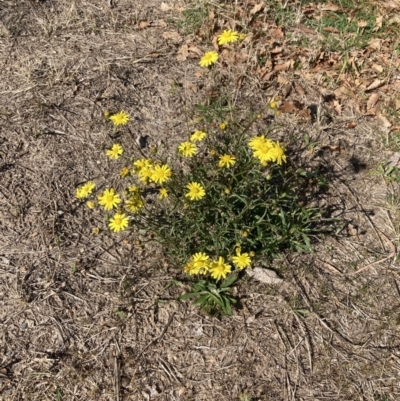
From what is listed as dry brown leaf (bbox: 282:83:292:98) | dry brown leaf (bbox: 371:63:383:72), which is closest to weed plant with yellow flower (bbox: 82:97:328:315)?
dry brown leaf (bbox: 282:83:292:98)

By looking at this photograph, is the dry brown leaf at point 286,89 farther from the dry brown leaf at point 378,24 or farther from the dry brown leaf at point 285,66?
the dry brown leaf at point 378,24

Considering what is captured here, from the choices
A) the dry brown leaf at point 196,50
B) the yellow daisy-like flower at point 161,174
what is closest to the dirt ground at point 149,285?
the dry brown leaf at point 196,50

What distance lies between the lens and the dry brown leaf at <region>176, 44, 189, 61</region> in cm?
434

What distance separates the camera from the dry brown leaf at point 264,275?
3.06 metres

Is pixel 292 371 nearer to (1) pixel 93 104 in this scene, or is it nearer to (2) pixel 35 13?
(1) pixel 93 104

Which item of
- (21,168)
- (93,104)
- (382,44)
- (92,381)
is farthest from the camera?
(382,44)

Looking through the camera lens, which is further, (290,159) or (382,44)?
(382,44)

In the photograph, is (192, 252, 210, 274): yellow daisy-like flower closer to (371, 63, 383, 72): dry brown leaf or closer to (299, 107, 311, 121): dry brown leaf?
(299, 107, 311, 121): dry brown leaf

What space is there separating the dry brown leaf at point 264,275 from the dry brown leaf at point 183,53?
88.1 inches

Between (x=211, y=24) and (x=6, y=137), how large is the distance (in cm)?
218

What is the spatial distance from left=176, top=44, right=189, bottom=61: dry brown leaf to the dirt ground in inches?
8.1

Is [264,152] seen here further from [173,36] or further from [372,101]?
[173,36]

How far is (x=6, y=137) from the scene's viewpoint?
3705 mm

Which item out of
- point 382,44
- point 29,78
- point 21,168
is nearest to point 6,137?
point 21,168
